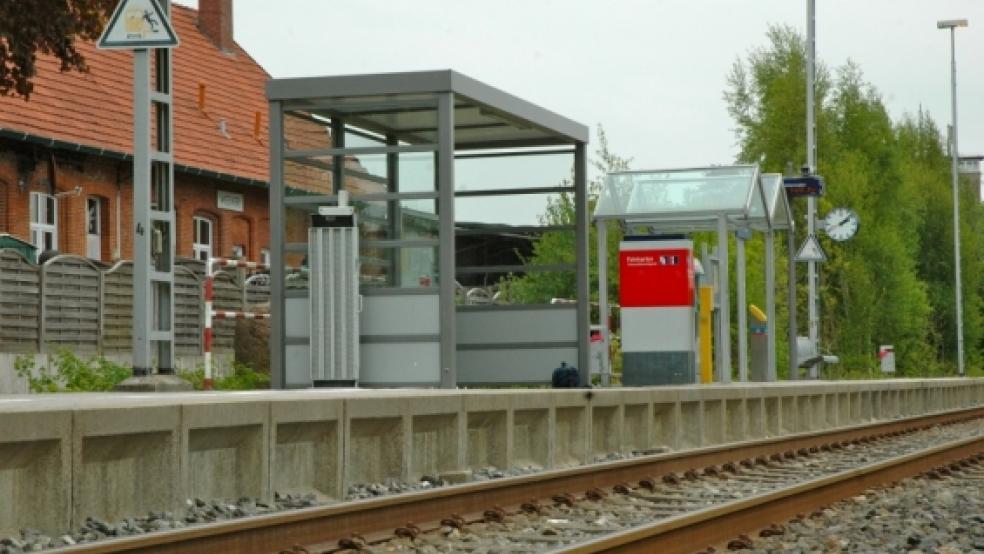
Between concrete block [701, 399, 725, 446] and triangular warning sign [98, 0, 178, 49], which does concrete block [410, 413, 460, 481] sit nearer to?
triangular warning sign [98, 0, 178, 49]

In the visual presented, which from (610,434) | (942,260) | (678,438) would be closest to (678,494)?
→ (610,434)

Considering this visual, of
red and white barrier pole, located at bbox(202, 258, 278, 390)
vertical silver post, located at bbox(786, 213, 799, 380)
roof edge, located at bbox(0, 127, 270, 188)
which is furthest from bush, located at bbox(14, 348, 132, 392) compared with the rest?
vertical silver post, located at bbox(786, 213, 799, 380)

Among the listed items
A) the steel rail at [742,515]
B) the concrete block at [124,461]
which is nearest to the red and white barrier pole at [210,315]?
the steel rail at [742,515]

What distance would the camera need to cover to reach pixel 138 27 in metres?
15.8

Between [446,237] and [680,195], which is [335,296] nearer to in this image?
[446,237]

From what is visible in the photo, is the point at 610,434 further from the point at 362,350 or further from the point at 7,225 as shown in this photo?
the point at 7,225

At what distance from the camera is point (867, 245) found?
68.6 meters

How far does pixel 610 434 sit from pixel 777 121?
2255 inches

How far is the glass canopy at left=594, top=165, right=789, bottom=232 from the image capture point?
82.2 ft

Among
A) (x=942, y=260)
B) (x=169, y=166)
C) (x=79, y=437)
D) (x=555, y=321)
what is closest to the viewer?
(x=79, y=437)

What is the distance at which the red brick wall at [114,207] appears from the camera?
35.4 m

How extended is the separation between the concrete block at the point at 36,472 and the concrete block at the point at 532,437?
21.9 ft

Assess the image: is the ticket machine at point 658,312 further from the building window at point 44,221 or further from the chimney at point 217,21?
the chimney at point 217,21

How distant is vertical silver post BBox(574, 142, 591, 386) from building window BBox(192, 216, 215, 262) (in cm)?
2090
